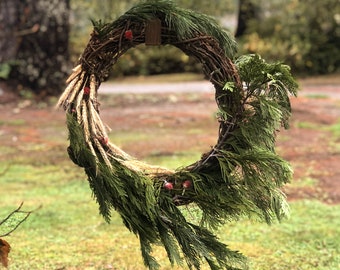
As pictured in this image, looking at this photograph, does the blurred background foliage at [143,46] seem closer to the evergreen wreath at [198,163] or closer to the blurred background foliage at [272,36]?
the blurred background foliage at [272,36]

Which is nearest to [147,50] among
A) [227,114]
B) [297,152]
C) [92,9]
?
[92,9]

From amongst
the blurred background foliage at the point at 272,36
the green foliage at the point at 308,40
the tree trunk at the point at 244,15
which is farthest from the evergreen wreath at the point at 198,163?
the tree trunk at the point at 244,15

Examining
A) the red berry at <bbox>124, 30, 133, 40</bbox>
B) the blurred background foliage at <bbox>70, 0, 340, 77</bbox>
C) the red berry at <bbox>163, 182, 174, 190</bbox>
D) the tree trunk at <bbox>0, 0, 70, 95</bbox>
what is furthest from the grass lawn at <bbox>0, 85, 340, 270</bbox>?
the blurred background foliage at <bbox>70, 0, 340, 77</bbox>

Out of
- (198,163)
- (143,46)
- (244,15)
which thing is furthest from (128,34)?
(244,15)

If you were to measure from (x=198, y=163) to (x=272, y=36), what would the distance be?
15323 millimetres

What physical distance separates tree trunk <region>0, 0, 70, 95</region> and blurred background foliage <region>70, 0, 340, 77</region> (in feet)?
14.5

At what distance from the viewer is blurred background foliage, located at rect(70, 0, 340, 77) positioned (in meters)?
16.9

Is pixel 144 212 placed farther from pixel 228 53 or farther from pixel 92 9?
pixel 92 9

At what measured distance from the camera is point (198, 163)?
3119 millimetres

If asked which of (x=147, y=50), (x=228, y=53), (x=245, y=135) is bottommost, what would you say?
(x=147, y=50)

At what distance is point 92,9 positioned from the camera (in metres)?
18.2

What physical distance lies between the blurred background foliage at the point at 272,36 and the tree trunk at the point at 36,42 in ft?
14.5

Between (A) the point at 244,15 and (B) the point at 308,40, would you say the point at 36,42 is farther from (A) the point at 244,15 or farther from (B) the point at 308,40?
(A) the point at 244,15

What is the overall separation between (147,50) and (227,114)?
623 inches
